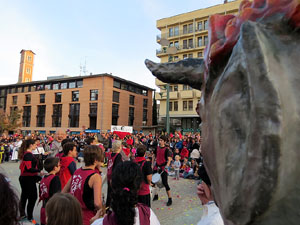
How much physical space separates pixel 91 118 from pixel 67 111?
516 cm

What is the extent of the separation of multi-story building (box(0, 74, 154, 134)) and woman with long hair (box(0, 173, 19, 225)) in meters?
32.9

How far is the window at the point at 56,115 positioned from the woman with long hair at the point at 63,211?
40.1 metres

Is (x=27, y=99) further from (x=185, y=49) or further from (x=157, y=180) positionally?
(x=157, y=180)

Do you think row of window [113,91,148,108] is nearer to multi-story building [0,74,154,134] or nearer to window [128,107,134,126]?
multi-story building [0,74,154,134]

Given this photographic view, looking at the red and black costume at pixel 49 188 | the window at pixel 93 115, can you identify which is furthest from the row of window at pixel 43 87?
the red and black costume at pixel 49 188

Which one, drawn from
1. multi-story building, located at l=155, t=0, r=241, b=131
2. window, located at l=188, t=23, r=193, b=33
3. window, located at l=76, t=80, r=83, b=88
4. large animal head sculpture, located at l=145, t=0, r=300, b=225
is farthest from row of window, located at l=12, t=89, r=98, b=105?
large animal head sculpture, located at l=145, t=0, r=300, b=225

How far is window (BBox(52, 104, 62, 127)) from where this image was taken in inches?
1529

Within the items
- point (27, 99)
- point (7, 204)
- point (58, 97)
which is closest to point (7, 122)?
point (27, 99)

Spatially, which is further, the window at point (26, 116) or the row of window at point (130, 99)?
the window at point (26, 116)

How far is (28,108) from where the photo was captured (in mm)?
42344

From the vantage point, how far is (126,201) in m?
1.89

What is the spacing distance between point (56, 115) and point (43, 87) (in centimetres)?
687

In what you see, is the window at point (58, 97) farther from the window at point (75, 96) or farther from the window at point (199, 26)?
the window at point (199, 26)

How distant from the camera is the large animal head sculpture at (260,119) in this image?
13.6 inches
